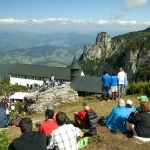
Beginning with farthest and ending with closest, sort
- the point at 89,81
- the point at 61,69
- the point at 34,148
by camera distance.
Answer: the point at 61,69 < the point at 89,81 < the point at 34,148

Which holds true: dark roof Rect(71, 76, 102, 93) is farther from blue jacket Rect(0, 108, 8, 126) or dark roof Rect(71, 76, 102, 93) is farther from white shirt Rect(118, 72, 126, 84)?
blue jacket Rect(0, 108, 8, 126)

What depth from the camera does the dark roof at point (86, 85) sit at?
113 feet

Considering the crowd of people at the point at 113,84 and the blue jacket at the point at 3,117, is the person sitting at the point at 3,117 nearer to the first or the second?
the blue jacket at the point at 3,117


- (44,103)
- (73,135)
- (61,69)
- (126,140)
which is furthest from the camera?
(61,69)

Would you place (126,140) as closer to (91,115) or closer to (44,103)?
(91,115)

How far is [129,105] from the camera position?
9.77 m

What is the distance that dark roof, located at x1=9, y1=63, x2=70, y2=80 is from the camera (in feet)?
246

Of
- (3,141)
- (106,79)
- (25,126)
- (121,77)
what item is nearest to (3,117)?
(3,141)

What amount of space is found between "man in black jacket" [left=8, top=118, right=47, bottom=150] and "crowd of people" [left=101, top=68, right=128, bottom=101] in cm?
1104

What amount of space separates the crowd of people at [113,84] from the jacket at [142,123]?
7733mm

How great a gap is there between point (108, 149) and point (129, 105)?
271cm

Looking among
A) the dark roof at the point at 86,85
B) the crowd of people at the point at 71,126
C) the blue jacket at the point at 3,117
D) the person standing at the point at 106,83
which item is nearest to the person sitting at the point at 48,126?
the crowd of people at the point at 71,126

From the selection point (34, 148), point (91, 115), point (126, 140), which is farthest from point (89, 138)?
point (34, 148)

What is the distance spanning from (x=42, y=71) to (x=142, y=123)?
7421cm
